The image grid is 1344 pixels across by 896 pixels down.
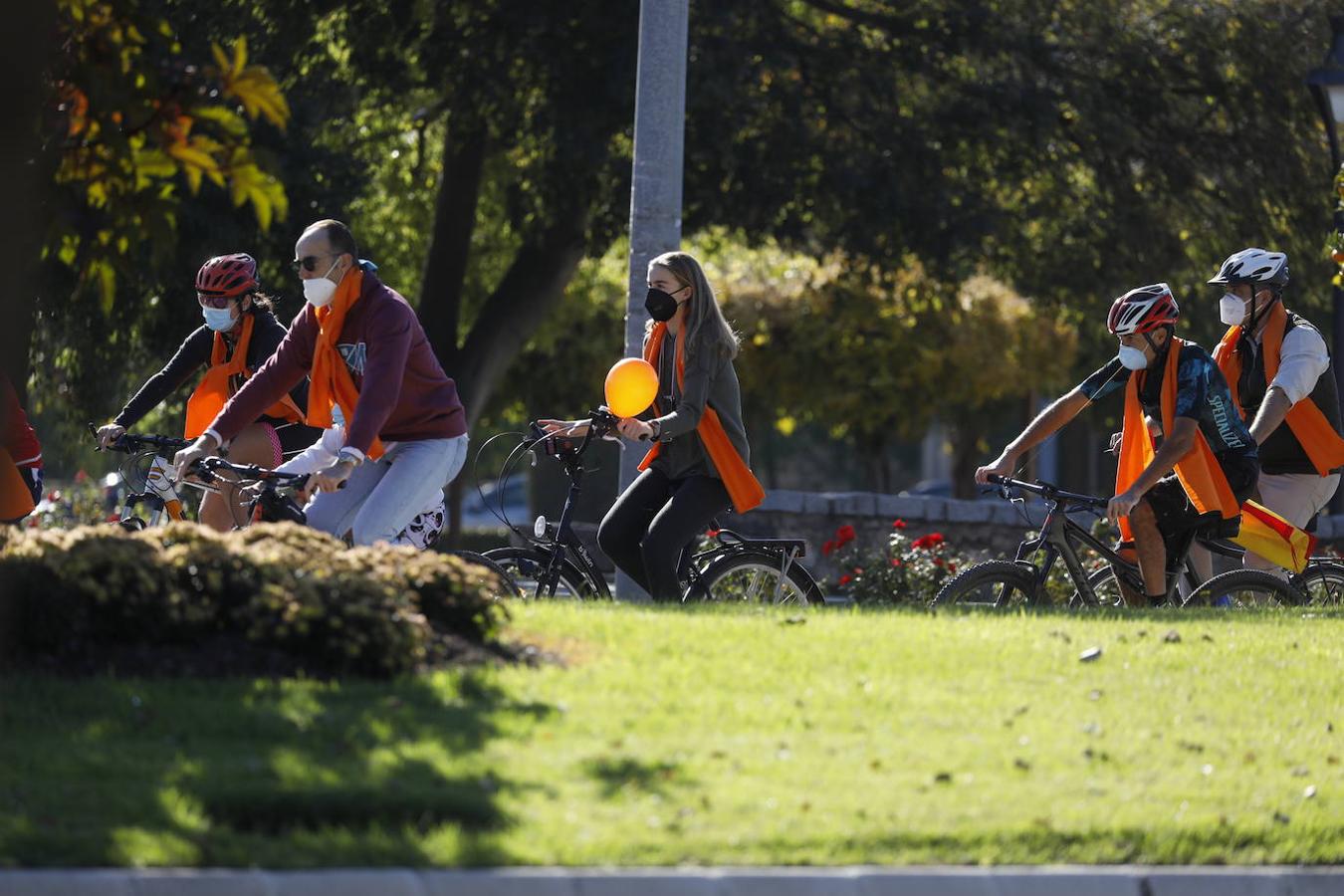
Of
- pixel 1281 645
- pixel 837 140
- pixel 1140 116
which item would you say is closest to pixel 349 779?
pixel 1281 645

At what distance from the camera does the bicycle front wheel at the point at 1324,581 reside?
11344mm

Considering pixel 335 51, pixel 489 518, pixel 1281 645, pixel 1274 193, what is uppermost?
pixel 335 51

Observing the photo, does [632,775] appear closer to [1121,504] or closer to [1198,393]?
[1121,504]

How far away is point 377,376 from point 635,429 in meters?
1.31

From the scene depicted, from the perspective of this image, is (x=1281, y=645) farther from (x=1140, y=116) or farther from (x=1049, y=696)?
(x=1140, y=116)

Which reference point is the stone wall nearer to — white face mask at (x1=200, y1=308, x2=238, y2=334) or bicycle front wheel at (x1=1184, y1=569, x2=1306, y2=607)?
bicycle front wheel at (x1=1184, y1=569, x2=1306, y2=607)

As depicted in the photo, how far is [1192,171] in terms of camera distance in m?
19.9

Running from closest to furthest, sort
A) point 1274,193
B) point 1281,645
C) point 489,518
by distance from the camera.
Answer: point 1281,645 → point 1274,193 → point 489,518

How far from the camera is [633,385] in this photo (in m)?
9.48

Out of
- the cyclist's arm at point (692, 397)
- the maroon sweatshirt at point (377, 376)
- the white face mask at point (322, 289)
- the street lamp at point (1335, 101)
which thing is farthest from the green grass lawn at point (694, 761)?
the street lamp at point (1335, 101)

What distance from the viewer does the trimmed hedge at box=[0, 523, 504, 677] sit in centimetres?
669

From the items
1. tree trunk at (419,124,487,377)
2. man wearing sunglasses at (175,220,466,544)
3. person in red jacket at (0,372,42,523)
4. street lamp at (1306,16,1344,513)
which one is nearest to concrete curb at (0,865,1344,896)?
man wearing sunglasses at (175,220,466,544)

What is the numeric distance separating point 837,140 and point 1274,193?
438 centimetres

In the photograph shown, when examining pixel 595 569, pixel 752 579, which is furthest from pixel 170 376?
pixel 752 579
